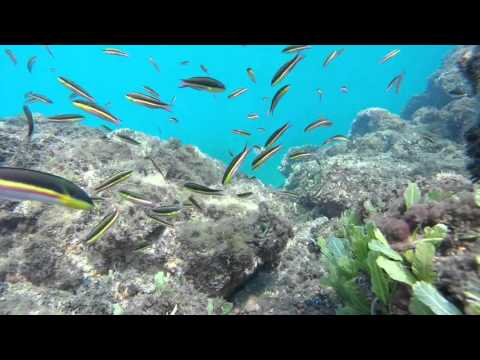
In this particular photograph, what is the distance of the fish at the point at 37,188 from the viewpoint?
6.65 ft

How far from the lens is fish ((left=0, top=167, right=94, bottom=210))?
2.03 m

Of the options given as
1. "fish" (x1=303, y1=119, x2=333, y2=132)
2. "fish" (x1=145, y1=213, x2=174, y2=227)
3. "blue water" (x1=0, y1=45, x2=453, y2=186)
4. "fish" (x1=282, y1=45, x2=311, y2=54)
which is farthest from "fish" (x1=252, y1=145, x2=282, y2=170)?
"blue water" (x1=0, y1=45, x2=453, y2=186)

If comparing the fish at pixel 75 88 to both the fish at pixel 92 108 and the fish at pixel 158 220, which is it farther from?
the fish at pixel 158 220

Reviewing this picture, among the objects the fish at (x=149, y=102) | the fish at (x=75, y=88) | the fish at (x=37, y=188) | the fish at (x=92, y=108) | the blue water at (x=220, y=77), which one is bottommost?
the fish at (x=37, y=188)

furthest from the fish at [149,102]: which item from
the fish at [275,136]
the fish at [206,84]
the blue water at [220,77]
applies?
the blue water at [220,77]

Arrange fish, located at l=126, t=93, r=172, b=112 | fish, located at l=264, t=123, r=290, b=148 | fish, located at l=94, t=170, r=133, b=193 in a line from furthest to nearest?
1. fish, located at l=126, t=93, r=172, b=112
2. fish, located at l=264, t=123, r=290, b=148
3. fish, located at l=94, t=170, r=133, b=193

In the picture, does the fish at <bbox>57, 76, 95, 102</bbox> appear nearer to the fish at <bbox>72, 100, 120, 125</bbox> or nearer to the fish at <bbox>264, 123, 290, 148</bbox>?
the fish at <bbox>72, 100, 120, 125</bbox>

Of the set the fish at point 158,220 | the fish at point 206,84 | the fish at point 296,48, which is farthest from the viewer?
the fish at point 296,48

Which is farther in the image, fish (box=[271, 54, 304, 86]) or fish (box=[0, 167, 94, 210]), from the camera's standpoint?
fish (box=[271, 54, 304, 86])

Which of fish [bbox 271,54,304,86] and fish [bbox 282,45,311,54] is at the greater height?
fish [bbox 282,45,311,54]

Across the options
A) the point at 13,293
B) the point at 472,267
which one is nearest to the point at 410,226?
the point at 472,267

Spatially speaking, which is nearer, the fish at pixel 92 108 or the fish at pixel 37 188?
the fish at pixel 37 188

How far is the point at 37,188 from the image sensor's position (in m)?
2.10

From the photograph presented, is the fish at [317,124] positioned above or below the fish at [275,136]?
above
